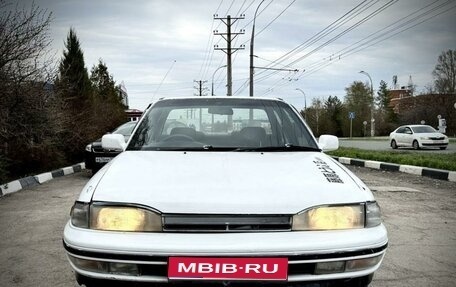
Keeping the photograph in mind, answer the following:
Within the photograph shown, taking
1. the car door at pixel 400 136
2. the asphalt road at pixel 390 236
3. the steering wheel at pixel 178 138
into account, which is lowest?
the asphalt road at pixel 390 236

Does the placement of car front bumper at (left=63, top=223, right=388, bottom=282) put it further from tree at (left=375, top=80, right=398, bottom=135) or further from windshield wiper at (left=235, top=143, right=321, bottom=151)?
tree at (left=375, top=80, right=398, bottom=135)

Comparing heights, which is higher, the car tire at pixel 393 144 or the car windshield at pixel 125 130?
the car windshield at pixel 125 130

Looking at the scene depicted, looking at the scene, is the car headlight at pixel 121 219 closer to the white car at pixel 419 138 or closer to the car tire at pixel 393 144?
the white car at pixel 419 138

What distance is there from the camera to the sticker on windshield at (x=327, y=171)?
88.8 inches

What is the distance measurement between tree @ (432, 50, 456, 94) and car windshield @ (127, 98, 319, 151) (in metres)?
60.3

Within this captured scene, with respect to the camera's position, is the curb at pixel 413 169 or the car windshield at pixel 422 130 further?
the car windshield at pixel 422 130

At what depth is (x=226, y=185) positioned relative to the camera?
207 cm

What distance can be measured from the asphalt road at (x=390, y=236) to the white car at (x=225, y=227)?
1183 mm

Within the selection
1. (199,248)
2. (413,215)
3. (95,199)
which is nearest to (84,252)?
(95,199)

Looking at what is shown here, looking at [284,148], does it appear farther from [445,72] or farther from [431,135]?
[445,72]

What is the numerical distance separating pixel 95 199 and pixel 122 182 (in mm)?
176

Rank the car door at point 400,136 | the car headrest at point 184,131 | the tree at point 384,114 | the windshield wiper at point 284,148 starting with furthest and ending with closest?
1. the tree at point 384,114
2. the car door at point 400,136
3. the car headrest at point 184,131
4. the windshield wiper at point 284,148

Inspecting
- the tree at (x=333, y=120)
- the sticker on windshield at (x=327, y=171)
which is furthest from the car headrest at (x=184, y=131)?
the tree at (x=333, y=120)

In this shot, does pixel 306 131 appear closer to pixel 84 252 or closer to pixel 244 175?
pixel 244 175
